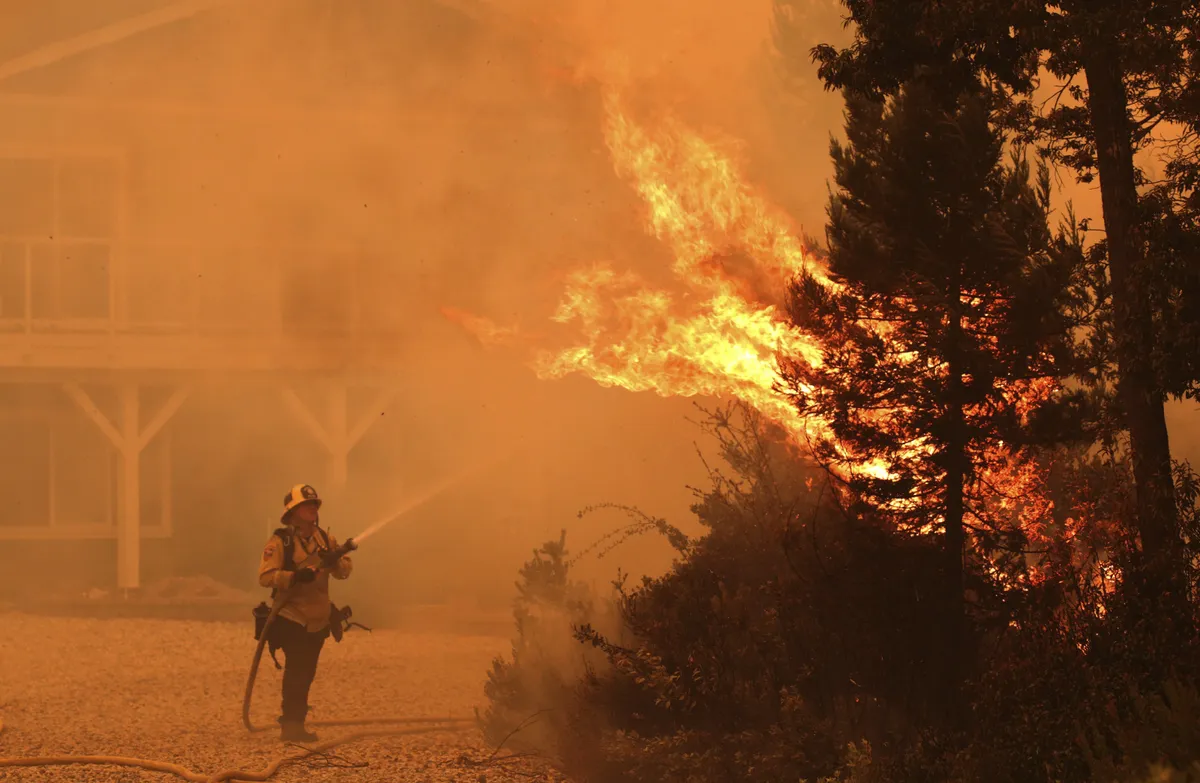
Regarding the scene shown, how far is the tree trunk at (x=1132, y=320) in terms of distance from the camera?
758cm

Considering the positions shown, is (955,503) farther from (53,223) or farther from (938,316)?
(53,223)

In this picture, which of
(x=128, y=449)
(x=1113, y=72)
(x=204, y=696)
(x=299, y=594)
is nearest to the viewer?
(x=1113, y=72)

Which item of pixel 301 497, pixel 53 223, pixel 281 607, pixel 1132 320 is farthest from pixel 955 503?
pixel 53 223

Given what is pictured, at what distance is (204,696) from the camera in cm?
1252

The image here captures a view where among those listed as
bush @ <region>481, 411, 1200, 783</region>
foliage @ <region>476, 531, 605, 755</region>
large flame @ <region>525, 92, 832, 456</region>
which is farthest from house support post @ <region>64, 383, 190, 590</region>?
bush @ <region>481, 411, 1200, 783</region>

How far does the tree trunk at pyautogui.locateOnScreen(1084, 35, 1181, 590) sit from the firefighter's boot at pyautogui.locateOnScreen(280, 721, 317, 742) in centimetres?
652

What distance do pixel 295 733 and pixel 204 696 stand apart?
2.39 metres

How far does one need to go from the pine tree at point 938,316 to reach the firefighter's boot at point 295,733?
490 cm

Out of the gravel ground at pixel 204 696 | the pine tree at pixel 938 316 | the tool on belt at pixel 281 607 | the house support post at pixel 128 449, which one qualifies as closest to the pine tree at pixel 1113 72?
the pine tree at pixel 938 316

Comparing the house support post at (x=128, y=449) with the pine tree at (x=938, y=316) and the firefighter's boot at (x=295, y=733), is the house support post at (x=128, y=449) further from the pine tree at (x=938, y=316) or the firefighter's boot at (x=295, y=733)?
the pine tree at (x=938, y=316)

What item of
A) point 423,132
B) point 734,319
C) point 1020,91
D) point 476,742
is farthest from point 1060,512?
point 423,132

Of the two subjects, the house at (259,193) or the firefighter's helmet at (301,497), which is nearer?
the firefighter's helmet at (301,497)

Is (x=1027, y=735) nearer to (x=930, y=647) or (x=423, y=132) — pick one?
(x=930, y=647)

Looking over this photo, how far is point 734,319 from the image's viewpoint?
10258 mm
